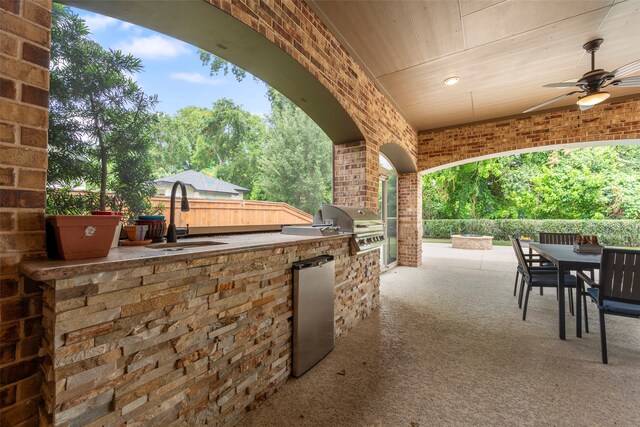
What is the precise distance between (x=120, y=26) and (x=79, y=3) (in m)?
0.22

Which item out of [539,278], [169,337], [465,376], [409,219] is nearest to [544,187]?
[409,219]

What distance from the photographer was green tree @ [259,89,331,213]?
297 centimetres

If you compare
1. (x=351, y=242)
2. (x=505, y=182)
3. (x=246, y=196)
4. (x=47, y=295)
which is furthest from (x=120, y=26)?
(x=505, y=182)

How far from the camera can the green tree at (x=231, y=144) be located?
2312 millimetres

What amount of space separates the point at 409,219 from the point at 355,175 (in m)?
3.25

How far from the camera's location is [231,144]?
252 cm

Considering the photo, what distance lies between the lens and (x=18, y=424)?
Answer: 998 millimetres

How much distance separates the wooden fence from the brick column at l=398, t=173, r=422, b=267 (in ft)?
12.4

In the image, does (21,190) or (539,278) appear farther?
(539,278)

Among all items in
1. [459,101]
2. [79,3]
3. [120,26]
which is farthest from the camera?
[459,101]

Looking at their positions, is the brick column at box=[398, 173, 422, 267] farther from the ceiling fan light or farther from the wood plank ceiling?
the ceiling fan light

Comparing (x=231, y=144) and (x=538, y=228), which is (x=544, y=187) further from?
(x=231, y=144)

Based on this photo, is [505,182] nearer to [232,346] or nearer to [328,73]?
[328,73]

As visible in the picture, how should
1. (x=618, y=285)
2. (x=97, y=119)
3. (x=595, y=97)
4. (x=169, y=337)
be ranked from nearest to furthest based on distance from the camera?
(x=169, y=337)
(x=97, y=119)
(x=618, y=285)
(x=595, y=97)
